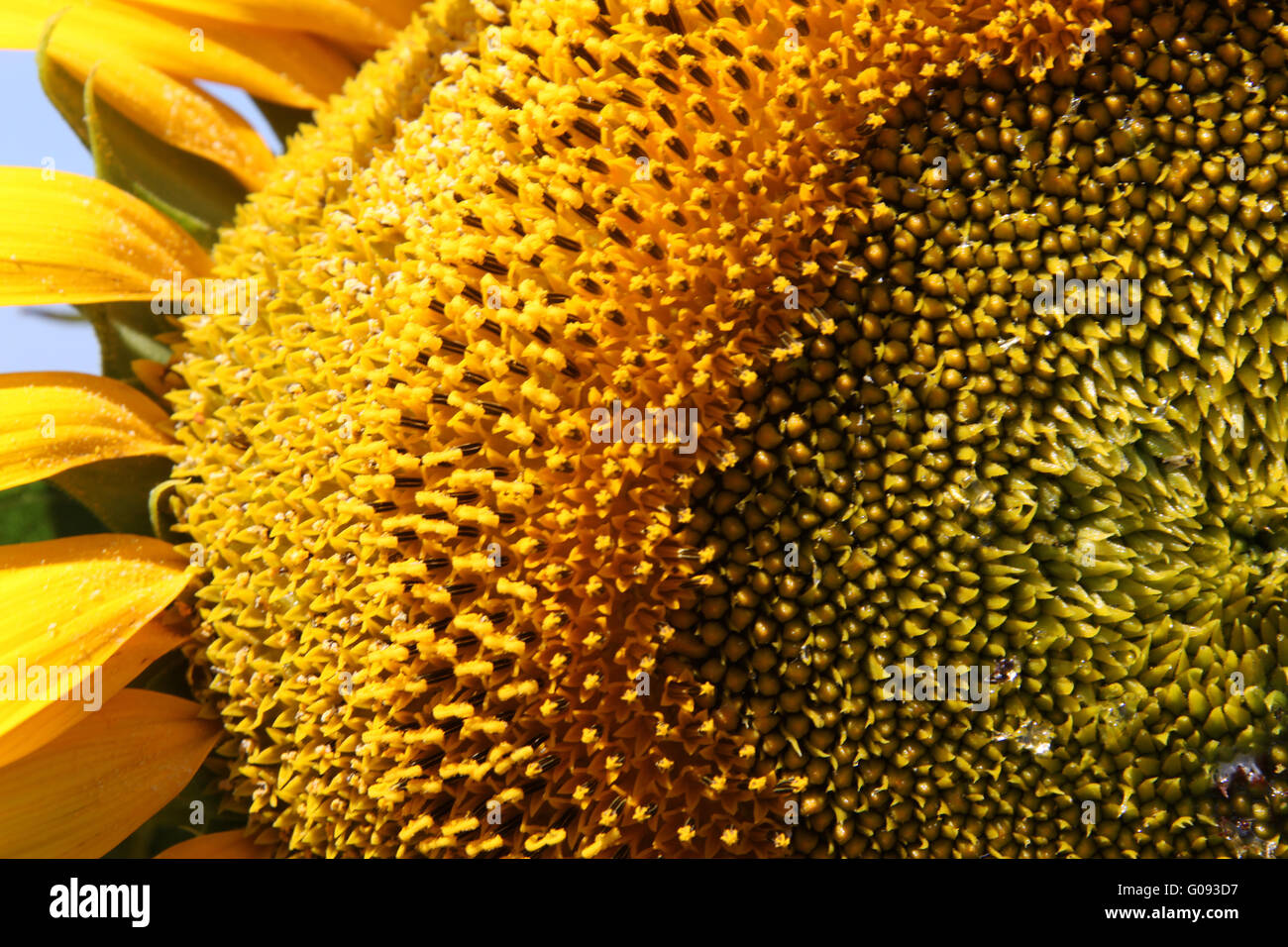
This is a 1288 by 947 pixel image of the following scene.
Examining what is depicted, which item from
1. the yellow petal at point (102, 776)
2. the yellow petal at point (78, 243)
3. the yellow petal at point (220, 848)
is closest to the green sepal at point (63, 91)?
the yellow petal at point (78, 243)

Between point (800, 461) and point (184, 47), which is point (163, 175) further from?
point (800, 461)

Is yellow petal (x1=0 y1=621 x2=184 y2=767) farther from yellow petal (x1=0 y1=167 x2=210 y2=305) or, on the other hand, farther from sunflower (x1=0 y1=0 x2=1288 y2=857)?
yellow petal (x1=0 y1=167 x2=210 y2=305)

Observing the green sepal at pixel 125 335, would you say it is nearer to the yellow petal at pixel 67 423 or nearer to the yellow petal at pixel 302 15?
the yellow petal at pixel 67 423

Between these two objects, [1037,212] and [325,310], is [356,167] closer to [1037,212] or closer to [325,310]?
[325,310]

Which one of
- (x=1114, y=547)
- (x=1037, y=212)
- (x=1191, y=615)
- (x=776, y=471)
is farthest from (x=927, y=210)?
(x=1191, y=615)

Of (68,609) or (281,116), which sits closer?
(68,609)

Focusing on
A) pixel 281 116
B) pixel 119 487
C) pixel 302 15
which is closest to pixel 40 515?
pixel 119 487
